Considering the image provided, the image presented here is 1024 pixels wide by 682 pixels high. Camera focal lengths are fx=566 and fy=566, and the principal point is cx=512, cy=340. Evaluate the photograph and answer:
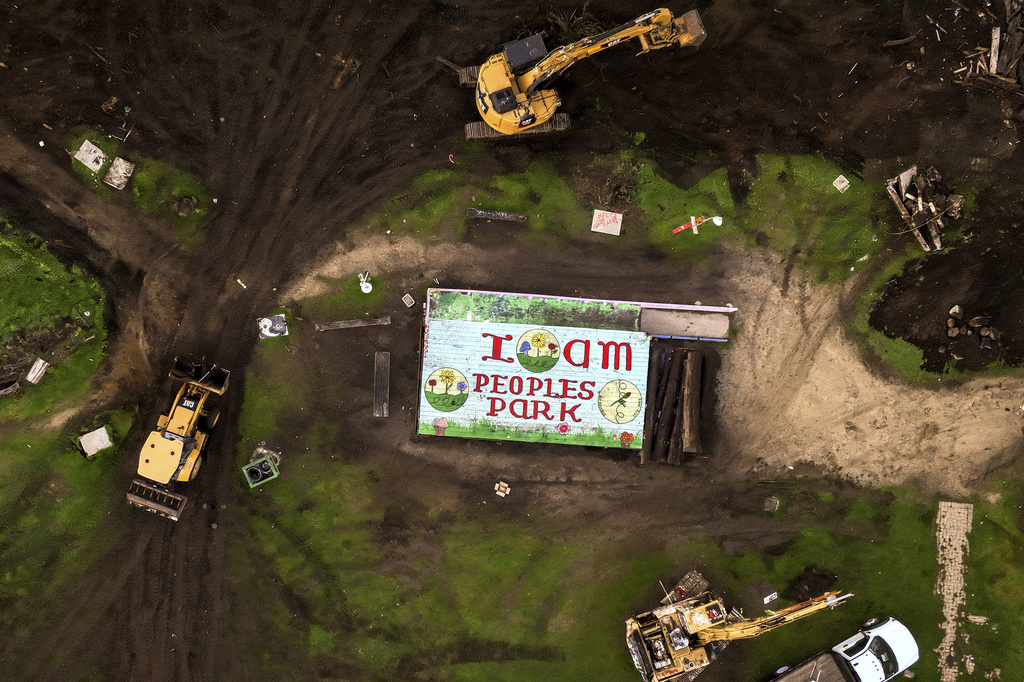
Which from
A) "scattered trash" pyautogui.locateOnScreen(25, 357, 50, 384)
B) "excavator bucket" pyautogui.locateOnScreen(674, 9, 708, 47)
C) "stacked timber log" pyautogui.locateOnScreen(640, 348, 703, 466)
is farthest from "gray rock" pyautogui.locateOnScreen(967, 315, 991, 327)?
"scattered trash" pyautogui.locateOnScreen(25, 357, 50, 384)

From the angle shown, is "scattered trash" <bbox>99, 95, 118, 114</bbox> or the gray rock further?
the gray rock

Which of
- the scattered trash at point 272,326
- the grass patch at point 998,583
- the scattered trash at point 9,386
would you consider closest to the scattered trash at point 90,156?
the scattered trash at point 272,326

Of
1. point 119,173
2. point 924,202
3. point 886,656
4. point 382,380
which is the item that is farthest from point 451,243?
point 886,656

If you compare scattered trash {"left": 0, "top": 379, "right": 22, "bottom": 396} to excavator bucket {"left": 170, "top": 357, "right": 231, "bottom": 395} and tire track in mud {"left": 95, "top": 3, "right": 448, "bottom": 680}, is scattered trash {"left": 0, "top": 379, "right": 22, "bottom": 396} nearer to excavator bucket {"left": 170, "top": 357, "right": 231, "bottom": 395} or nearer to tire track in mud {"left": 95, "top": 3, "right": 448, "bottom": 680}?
excavator bucket {"left": 170, "top": 357, "right": 231, "bottom": 395}

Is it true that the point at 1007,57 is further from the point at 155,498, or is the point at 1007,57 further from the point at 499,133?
the point at 155,498

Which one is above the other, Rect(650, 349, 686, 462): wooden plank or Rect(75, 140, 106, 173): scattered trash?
Rect(75, 140, 106, 173): scattered trash

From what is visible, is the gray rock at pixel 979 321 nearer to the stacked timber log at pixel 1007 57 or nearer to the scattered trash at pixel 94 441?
the stacked timber log at pixel 1007 57

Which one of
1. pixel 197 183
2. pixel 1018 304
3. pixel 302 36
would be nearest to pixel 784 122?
pixel 1018 304
